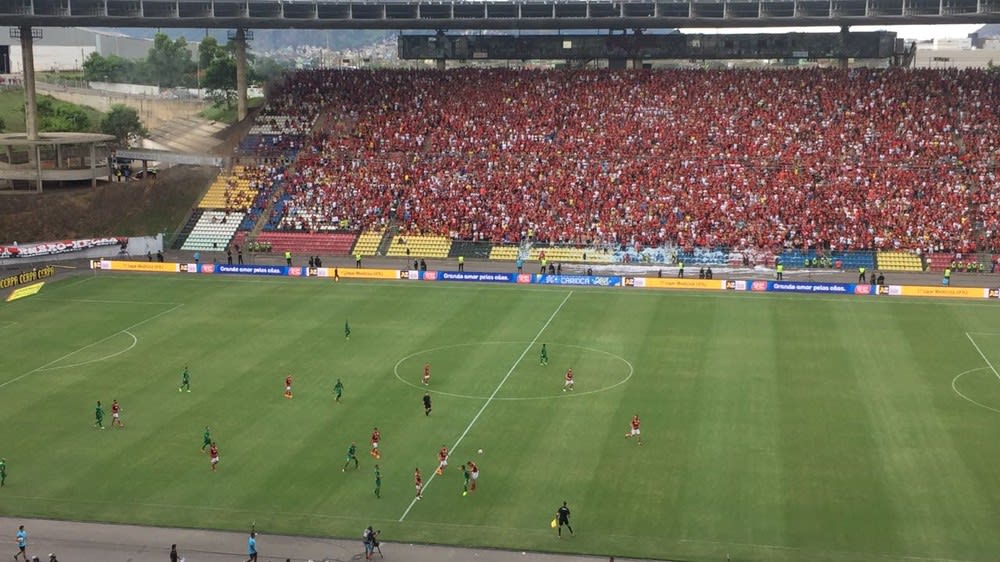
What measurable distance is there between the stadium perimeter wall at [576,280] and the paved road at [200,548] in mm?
43751

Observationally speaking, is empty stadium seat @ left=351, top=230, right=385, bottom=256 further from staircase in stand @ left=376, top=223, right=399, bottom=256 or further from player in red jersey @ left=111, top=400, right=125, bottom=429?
player in red jersey @ left=111, top=400, right=125, bottom=429

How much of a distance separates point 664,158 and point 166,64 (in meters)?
108

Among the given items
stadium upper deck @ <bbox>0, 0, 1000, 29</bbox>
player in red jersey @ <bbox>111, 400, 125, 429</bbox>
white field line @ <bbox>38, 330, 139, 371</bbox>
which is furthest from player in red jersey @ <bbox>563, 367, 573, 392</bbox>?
stadium upper deck @ <bbox>0, 0, 1000, 29</bbox>

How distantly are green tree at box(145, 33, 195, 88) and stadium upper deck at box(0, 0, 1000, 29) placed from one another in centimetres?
7804

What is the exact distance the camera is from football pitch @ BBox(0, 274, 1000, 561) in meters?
38.3

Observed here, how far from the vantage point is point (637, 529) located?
123 ft

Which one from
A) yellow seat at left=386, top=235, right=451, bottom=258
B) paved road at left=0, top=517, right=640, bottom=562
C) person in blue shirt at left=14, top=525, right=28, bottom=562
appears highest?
yellow seat at left=386, top=235, right=451, bottom=258

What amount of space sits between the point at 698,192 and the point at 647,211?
4.56 meters

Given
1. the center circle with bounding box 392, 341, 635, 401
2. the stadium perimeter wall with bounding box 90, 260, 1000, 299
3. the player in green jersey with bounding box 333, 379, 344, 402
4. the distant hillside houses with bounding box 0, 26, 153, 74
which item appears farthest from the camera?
the distant hillside houses with bounding box 0, 26, 153, 74

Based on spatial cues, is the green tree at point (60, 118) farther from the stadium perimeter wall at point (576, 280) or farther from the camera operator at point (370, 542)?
the camera operator at point (370, 542)

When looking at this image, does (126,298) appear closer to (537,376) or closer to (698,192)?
(537,376)

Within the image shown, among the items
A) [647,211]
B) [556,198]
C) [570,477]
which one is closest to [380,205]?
[556,198]

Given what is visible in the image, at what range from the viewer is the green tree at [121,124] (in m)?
126

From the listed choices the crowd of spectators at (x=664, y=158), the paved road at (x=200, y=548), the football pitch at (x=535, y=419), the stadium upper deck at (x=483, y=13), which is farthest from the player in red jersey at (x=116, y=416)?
the stadium upper deck at (x=483, y=13)
